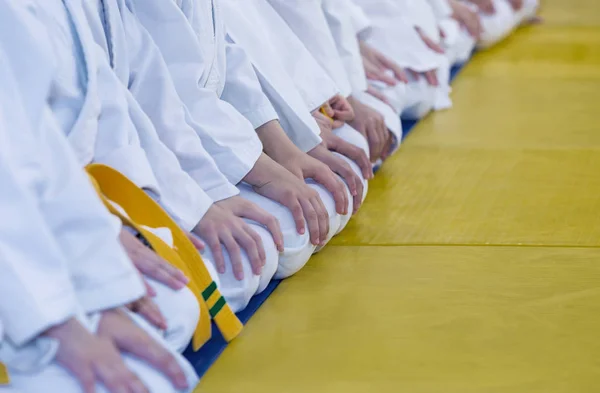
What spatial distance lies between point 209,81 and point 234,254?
1.49 ft

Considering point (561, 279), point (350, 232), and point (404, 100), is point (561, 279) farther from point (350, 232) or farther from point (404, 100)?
point (404, 100)

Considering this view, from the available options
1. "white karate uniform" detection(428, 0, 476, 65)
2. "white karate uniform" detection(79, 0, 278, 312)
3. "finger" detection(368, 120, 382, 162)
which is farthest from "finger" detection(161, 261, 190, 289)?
"white karate uniform" detection(428, 0, 476, 65)

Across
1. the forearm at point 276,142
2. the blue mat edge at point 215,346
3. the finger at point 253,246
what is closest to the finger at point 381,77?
the forearm at point 276,142

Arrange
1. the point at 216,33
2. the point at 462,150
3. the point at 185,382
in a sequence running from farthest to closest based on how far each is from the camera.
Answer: the point at 462,150 < the point at 216,33 < the point at 185,382

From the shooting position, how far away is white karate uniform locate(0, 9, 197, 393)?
1342mm

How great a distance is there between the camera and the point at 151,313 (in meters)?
1.52

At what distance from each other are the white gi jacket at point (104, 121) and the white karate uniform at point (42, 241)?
10cm

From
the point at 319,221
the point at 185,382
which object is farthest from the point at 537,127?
the point at 185,382

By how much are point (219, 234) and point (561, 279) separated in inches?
27.8

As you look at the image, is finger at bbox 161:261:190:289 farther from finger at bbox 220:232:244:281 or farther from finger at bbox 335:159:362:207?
finger at bbox 335:159:362:207

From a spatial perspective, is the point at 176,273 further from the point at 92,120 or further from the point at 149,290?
the point at 92,120

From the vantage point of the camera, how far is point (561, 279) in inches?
78.4

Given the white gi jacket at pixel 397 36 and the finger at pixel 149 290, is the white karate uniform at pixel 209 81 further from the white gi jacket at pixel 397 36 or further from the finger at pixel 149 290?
the white gi jacket at pixel 397 36

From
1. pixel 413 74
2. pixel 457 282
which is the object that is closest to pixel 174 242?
pixel 457 282
